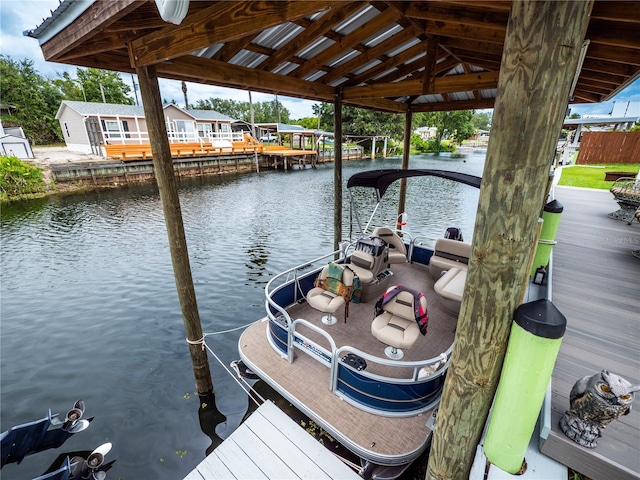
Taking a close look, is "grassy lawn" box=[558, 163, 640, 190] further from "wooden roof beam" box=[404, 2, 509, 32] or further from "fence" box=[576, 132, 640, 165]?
"wooden roof beam" box=[404, 2, 509, 32]

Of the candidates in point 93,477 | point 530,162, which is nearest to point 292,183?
point 93,477

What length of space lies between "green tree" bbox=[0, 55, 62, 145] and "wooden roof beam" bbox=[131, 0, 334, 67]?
152 feet

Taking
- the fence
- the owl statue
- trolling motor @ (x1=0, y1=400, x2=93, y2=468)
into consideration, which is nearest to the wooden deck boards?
the owl statue

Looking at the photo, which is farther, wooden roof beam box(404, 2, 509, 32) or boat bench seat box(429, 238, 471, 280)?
boat bench seat box(429, 238, 471, 280)

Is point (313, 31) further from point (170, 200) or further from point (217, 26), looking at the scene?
point (170, 200)

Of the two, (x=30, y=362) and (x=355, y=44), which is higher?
(x=355, y=44)

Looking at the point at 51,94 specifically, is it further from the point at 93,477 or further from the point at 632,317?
the point at 632,317

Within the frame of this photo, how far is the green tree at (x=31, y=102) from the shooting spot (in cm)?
3519

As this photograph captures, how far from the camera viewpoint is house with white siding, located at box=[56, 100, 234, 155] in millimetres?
25703

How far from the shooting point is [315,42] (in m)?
4.59

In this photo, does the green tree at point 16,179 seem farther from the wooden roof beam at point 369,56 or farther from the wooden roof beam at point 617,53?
the wooden roof beam at point 617,53

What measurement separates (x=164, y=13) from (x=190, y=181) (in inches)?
1005

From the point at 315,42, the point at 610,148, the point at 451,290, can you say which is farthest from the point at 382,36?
the point at 610,148

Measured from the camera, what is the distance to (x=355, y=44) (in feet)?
14.9
